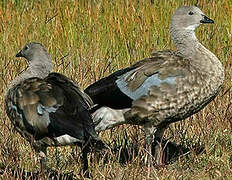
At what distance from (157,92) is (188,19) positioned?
45.6 inches

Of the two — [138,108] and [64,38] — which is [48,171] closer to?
[138,108]

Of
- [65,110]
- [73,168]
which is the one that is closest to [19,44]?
[73,168]

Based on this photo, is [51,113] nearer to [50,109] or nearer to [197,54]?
[50,109]

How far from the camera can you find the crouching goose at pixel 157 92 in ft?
22.7

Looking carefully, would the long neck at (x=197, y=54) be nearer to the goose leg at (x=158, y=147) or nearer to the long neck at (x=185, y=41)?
the long neck at (x=185, y=41)

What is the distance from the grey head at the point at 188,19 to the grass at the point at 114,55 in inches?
40.0

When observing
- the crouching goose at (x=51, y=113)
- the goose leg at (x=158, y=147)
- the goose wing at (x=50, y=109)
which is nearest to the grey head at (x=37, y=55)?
the crouching goose at (x=51, y=113)

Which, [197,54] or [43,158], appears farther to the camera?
[197,54]

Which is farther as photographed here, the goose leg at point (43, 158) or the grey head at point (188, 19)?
the grey head at point (188, 19)

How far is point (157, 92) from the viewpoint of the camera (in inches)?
→ 274

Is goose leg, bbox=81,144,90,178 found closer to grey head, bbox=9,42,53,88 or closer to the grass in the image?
the grass

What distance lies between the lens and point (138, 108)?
701 cm

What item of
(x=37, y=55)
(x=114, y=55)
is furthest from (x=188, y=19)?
(x=114, y=55)

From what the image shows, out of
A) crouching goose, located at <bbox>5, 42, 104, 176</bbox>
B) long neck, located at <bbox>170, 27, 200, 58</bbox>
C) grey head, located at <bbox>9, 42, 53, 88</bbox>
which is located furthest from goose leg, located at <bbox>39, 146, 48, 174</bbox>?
long neck, located at <bbox>170, 27, 200, 58</bbox>
